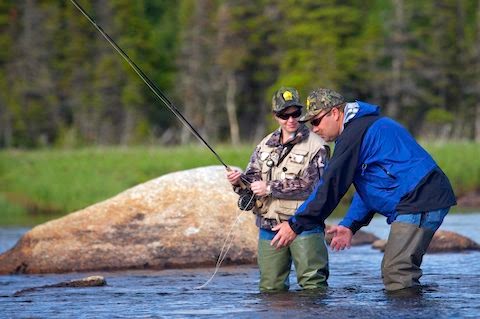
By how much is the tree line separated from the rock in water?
1487 inches

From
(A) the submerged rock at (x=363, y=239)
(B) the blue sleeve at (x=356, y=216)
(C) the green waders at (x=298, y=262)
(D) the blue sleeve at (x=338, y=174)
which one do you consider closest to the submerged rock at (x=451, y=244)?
(A) the submerged rock at (x=363, y=239)

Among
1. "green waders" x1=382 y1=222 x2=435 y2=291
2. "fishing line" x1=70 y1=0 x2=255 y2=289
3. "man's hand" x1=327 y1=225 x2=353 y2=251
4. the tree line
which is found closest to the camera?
"green waders" x1=382 y1=222 x2=435 y2=291

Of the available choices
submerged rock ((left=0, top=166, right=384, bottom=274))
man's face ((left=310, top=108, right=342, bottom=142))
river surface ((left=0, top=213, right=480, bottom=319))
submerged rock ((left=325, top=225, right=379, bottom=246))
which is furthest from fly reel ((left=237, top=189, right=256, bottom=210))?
submerged rock ((left=325, top=225, right=379, bottom=246))

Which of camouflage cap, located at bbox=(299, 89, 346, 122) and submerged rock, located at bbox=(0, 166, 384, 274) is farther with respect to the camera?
submerged rock, located at bbox=(0, 166, 384, 274)

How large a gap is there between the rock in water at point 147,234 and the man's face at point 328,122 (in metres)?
4.77

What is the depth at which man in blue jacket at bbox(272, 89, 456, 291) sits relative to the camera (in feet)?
25.4

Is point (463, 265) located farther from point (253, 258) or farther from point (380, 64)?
point (380, 64)

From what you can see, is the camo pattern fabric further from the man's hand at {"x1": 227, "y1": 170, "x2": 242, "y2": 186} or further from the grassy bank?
the grassy bank

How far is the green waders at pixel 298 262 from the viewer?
28.0 ft

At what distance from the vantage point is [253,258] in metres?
12.6

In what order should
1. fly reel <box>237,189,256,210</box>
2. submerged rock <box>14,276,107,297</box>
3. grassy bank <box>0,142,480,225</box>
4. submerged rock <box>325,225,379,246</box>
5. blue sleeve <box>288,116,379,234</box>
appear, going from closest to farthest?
blue sleeve <box>288,116,379,234</box> → fly reel <box>237,189,256,210</box> → submerged rock <box>14,276,107,297</box> → submerged rock <box>325,225,379,246</box> → grassy bank <box>0,142,480,225</box>

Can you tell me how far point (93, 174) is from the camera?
27.4m

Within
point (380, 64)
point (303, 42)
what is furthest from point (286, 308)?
point (380, 64)

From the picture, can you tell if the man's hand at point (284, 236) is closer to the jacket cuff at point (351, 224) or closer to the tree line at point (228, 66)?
the jacket cuff at point (351, 224)
